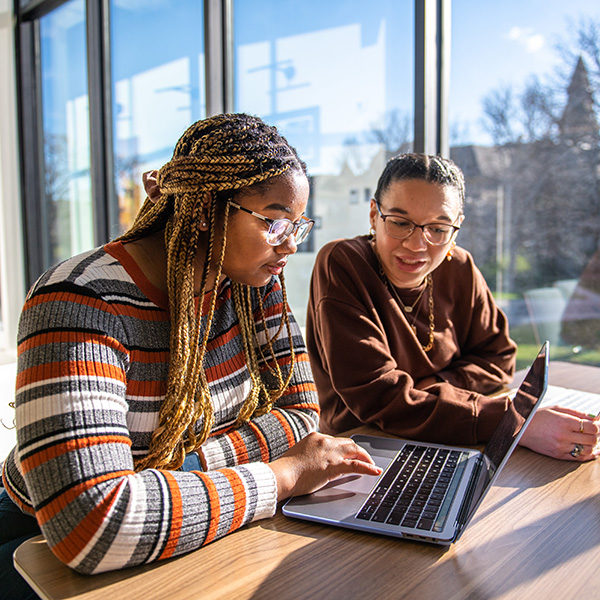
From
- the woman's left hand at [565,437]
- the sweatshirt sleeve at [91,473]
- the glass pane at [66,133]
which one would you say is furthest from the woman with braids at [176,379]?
the glass pane at [66,133]

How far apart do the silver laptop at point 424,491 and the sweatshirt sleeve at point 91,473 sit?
12 centimetres

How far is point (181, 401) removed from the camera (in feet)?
3.36

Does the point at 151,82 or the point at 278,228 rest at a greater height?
the point at 151,82

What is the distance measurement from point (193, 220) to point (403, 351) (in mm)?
784

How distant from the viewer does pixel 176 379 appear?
1018 millimetres

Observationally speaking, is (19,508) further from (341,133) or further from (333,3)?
(333,3)

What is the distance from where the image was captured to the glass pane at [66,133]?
14.0ft

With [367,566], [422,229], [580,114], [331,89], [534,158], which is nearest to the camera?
[367,566]

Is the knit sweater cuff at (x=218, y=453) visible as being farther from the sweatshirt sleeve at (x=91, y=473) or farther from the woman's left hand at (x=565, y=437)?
the woman's left hand at (x=565, y=437)

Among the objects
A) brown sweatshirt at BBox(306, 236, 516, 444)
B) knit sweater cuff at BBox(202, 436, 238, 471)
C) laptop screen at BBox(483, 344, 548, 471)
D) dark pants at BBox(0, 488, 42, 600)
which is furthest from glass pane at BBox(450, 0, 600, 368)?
dark pants at BBox(0, 488, 42, 600)

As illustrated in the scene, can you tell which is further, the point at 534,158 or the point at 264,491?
the point at 534,158

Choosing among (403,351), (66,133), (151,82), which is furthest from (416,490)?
(66,133)

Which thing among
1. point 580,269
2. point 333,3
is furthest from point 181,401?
point 333,3

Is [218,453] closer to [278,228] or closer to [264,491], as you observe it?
[264,491]
